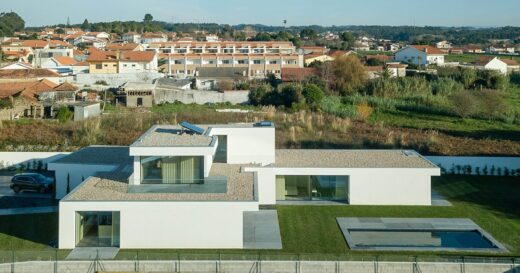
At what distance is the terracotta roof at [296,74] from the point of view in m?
55.2

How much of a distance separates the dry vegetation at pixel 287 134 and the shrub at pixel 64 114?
958 mm

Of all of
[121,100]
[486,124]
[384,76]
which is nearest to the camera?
[486,124]

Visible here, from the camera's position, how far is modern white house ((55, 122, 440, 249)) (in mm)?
17875

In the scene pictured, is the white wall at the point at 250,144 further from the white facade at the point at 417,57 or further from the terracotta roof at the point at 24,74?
the white facade at the point at 417,57

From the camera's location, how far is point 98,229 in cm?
1822

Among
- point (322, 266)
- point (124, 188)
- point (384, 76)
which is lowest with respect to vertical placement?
point (322, 266)

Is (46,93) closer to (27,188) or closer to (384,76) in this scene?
(27,188)

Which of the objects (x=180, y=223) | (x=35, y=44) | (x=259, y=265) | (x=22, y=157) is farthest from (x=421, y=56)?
(x=259, y=265)

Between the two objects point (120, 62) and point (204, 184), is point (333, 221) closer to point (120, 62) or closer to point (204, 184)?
point (204, 184)

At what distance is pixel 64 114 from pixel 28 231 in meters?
21.1

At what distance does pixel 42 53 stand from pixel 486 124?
183 feet

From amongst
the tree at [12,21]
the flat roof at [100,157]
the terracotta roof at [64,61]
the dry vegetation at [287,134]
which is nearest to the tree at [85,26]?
the tree at [12,21]

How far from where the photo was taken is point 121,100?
48.4m

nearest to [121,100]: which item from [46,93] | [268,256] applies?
[46,93]
